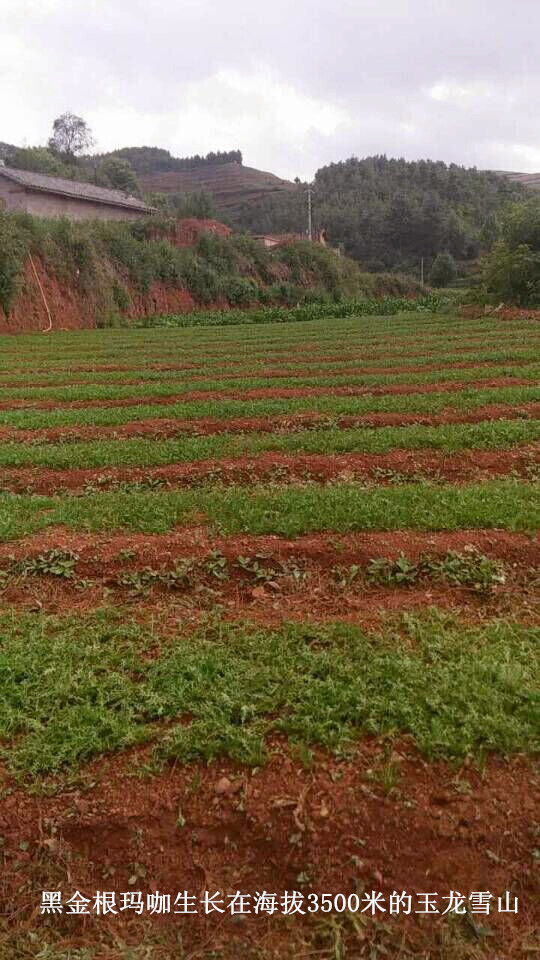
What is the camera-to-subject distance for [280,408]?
971 cm

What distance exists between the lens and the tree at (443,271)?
2586 inches

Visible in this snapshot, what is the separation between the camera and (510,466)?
273 inches

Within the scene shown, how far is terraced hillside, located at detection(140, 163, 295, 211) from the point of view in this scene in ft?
339

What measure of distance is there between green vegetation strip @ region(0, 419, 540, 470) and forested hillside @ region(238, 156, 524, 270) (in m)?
67.3

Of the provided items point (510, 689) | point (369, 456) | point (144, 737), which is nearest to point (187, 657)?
point (144, 737)

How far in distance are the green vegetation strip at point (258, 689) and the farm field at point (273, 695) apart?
15 mm

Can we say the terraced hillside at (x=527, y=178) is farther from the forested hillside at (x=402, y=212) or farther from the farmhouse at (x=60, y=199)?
the farmhouse at (x=60, y=199)

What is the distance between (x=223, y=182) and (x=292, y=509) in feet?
405

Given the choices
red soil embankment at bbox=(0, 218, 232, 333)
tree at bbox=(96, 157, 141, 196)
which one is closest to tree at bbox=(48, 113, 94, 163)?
tree at bbox=(96, 157, 141, 196)

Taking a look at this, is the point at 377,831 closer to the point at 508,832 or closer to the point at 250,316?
the point at 508,832

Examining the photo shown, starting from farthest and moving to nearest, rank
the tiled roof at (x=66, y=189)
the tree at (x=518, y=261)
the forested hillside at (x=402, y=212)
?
1. the forested hillside at (x=402, y=212)
2. the tiled roof at (x=66, y=189)
3. the tree at (x=518, y=261)

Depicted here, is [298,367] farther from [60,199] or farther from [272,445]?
[60,199]

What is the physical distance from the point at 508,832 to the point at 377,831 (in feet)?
1.75

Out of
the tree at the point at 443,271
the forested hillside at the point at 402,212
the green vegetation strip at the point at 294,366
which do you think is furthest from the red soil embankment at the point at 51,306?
the forested hillside at the point at 402,212
